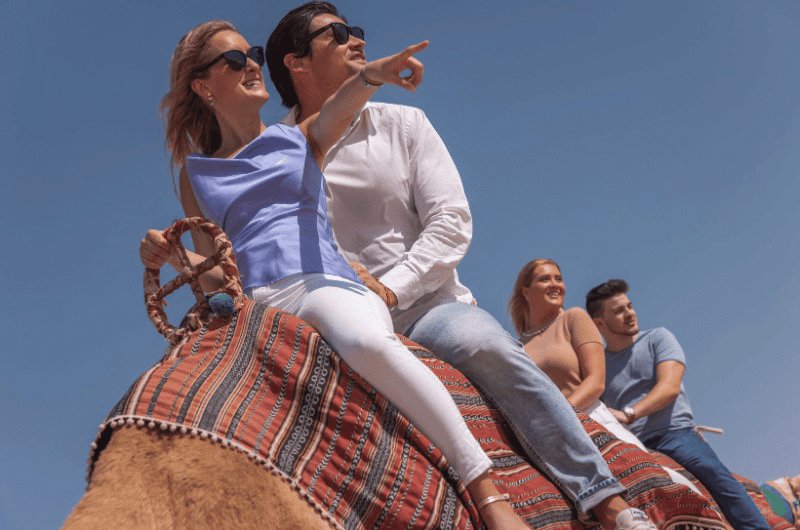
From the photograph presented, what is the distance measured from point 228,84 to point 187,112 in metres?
0.28

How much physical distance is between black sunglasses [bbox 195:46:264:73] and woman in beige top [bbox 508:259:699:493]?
2.27 metres

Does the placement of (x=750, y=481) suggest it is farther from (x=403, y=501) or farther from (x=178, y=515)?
(x=178, y=515)

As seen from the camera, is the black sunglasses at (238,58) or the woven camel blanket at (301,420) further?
the black sunglasses at (238,58)

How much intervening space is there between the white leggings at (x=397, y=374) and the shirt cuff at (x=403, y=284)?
68cm

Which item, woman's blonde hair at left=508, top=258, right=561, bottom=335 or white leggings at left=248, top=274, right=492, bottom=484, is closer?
white leggings at left=248, top=274, right=492, bottom=484

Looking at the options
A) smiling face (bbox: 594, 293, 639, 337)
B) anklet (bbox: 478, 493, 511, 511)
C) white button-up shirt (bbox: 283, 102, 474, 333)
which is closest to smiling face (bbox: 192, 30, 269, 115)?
white button-up shirt (bbox: 283, 102, 474, 333)

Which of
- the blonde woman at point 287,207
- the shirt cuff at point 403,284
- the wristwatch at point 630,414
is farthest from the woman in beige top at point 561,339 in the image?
the blonde woman at point 287,207

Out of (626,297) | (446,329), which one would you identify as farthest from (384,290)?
(626,297)

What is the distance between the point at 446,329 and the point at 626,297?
3.87m

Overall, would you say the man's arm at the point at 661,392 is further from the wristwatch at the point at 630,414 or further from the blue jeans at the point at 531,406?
the blue jeans at the point at 531,406

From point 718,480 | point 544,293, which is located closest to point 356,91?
point 544,293

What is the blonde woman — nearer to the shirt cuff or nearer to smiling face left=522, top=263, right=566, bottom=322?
the shirt cuff

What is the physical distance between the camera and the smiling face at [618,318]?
7.32 m

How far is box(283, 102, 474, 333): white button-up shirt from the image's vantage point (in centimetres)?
429
